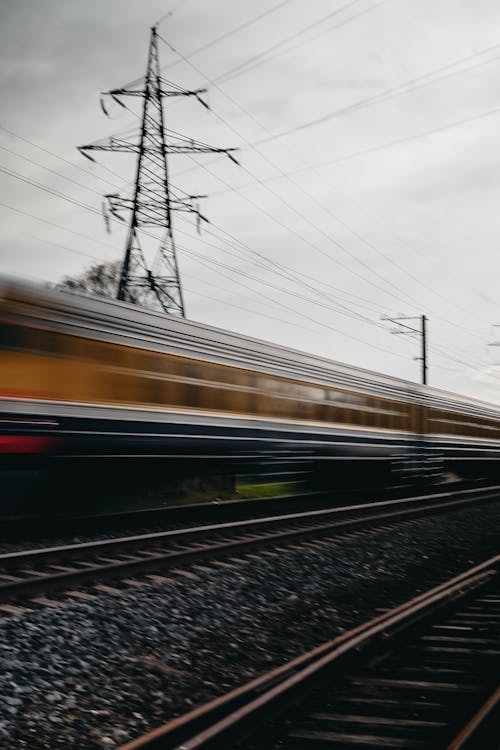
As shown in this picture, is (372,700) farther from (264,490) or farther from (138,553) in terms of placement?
(264,490)

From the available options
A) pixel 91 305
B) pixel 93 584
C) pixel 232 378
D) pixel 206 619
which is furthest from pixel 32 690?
Answer: pixel 232 378

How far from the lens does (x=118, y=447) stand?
9.91 m

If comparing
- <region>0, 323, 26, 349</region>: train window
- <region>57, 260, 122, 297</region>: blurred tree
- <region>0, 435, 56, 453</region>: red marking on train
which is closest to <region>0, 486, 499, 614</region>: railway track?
<region>0, 435, 56, 453</region>: red marking on train

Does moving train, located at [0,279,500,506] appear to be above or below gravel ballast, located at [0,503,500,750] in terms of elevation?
above

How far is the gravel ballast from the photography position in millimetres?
4176

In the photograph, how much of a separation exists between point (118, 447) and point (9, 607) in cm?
414

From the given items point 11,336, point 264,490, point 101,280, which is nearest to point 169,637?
point 11,336

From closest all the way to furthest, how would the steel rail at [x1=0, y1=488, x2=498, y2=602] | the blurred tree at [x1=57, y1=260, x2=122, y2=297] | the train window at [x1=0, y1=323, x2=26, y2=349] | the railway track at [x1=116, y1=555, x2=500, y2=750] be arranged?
the railway track at [x1=116, y1=555, x2=500, y2=750] → the steel rail at [x1=0, y1=488, x2=498, y2=602] → the train window at [x1=0, y1=323, x2=26, y2=349] → the blurred tree at [x1=57, y1=260, x2=122, y2=297]

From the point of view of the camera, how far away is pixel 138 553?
8359mm

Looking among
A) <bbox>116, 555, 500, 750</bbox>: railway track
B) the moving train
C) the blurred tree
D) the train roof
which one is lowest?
<bbox>116, 555, 500, 750</bbox>: railway track

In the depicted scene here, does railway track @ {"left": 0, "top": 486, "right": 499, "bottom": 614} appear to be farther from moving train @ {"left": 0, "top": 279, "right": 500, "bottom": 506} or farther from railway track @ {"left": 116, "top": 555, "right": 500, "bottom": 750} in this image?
railway track @ {"left": 116, "top": 555, "right": 500, "bottom": 750}

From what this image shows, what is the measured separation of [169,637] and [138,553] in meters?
2.74

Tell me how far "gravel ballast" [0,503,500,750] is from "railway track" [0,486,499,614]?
0.97 feet

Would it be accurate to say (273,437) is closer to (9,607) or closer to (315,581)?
(315,581)
